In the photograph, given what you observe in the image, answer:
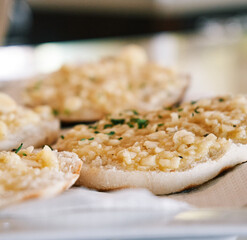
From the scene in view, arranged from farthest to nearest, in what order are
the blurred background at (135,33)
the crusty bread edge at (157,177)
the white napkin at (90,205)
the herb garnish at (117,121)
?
the blurred background at (135,33) → the herb garnish at (117,121) → the crusty bread edge at (157,177) → the white napkin at (90,205)

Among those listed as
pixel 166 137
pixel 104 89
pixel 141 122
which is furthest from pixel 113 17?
pixel 166 137

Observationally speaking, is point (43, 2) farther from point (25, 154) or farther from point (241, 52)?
point (25, 154)

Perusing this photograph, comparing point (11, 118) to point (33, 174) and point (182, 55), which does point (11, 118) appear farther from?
point (182, 55)

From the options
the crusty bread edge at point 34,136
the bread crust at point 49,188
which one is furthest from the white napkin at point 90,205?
the crusty bread edge at point 34,136

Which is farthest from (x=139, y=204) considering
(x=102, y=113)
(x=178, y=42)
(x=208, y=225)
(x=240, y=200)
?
(x=178, y=42)

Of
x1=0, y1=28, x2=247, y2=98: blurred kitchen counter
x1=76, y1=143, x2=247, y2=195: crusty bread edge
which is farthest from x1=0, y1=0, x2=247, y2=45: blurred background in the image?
x1=76, y1=143, x2=247, y2=195: crusty bread edge

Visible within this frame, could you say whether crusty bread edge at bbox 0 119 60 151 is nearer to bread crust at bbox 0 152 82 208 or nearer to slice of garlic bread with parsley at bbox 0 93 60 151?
slice of garlic bread with parsley at bbox 0 93 60 151

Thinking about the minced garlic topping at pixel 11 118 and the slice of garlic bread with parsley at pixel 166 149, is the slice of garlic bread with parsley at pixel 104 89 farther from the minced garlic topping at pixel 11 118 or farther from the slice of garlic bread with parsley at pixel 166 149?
the slice of garlic bread with parsley at pixel 166 149
